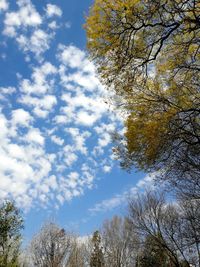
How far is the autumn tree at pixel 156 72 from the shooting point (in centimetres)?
822

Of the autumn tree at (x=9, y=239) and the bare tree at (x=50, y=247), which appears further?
the bare tree at (x=50, y=247)

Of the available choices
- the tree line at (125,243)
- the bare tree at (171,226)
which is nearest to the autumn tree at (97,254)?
the tree line at (125,243)

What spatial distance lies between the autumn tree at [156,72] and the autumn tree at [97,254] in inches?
1425

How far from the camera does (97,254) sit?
4822cm

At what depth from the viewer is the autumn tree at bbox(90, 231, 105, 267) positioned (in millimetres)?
47097

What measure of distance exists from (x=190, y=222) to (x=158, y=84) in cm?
1698

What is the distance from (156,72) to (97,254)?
135 ft

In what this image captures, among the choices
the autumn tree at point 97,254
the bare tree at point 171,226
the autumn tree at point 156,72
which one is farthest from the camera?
the autumn tree at point 97,254

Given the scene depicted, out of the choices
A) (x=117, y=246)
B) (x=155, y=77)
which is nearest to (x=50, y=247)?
(x=117, y=246)

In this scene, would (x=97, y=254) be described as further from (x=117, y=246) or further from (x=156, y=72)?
(x=156, y=72)

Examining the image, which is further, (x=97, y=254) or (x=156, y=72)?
(x=97, y=254)

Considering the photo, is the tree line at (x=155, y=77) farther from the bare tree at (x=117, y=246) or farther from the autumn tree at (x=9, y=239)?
the bare tree at (x=117, y=246)

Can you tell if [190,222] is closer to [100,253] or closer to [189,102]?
[189,102]

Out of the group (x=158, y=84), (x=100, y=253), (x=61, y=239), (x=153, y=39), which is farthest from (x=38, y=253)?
(x=153, y=39)
